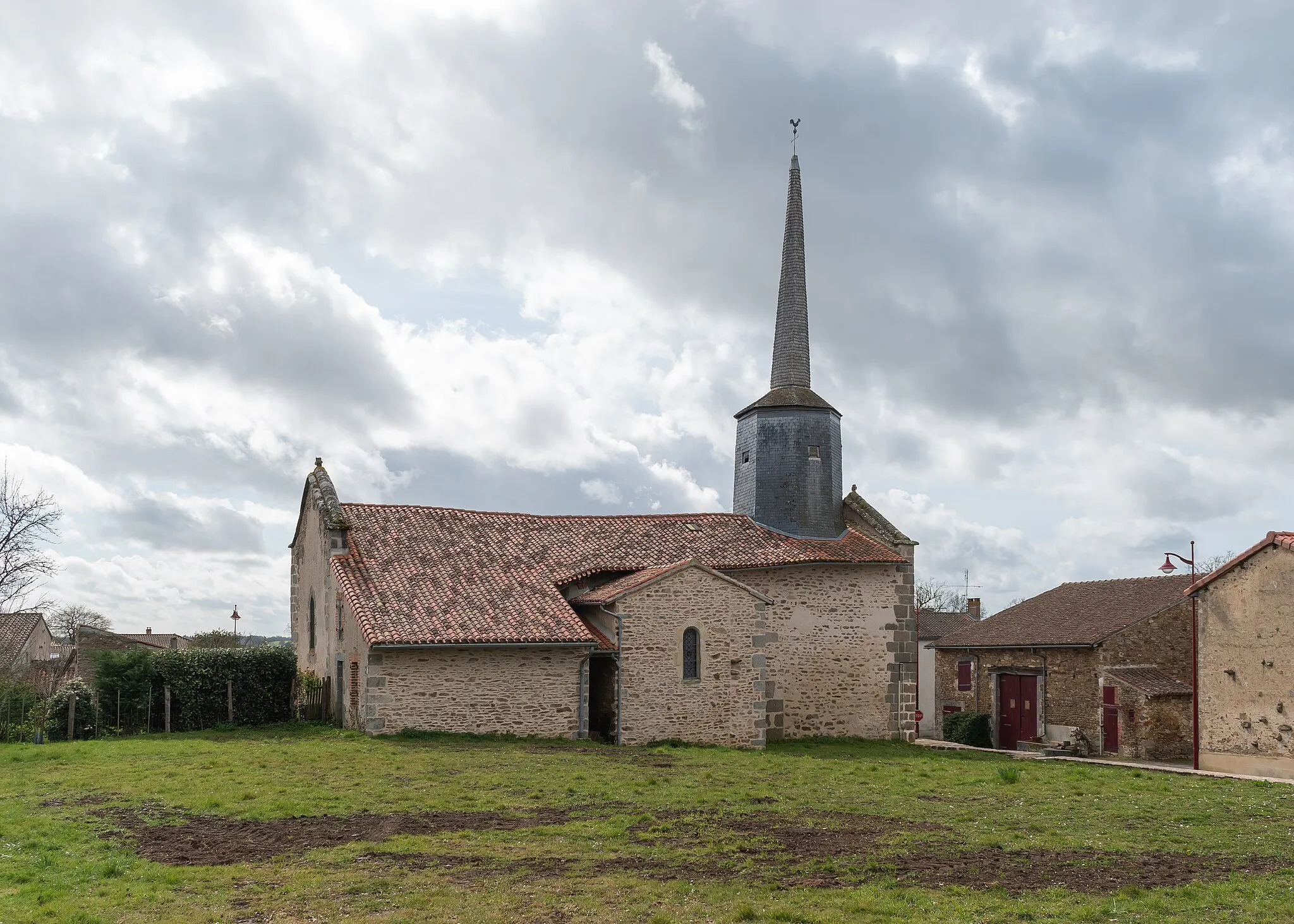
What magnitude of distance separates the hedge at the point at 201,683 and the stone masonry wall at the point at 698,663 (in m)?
10.4

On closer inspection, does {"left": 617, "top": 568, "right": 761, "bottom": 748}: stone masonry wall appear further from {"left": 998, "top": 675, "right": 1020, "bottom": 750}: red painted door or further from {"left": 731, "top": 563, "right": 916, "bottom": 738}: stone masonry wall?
{"left": 998, "top": 675, "right": 1020, "bottom": 750}: red painted door

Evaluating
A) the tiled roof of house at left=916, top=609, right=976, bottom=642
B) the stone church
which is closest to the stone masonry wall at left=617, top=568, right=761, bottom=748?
the stone church

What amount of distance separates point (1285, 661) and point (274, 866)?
1976 cm

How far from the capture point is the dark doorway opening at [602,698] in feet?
78.4

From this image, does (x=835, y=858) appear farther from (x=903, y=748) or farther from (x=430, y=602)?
(x=903, y=748)

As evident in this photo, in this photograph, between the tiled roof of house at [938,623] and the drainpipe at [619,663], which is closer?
the drainpipe at [619,663]

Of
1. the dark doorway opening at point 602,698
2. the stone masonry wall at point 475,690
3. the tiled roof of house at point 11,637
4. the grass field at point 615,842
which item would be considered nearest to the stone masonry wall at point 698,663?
the dark doorway opening at point 602,698

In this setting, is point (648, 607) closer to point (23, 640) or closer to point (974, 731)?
point (974, 731)

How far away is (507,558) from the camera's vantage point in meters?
26.9

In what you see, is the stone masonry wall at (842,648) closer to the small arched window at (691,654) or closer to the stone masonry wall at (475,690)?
the small arched window at (691,654)

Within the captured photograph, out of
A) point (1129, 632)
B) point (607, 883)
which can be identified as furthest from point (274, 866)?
point (1129, 632)

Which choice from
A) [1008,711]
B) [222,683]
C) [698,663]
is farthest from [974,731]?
[222,683]

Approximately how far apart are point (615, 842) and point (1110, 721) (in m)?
24.2

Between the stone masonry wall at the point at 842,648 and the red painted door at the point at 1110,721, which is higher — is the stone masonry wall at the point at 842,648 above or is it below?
above
